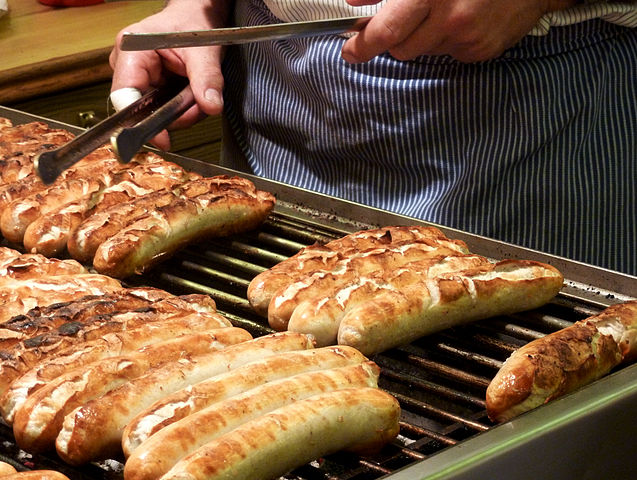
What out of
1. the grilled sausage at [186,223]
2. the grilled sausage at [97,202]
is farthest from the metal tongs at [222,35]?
the grilled sausage at [97,202]

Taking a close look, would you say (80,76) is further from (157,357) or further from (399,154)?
(157,357)

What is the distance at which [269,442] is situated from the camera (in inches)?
60.6

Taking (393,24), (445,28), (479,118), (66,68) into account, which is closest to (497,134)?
(479,118)

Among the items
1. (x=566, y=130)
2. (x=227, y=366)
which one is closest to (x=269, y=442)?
(x=227, y=366)

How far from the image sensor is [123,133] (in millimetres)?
2201

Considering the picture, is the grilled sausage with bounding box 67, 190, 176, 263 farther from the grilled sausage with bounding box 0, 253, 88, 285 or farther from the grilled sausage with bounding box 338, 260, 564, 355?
the grilled sausage with bounding box 338, 260, 564, 355

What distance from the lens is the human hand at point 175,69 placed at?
120 inches

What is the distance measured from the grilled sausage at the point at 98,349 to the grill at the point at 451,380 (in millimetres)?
98

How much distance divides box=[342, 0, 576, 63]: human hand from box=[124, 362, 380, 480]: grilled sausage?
106cm

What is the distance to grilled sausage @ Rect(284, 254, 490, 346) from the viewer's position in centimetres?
199

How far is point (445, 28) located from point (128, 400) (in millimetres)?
1413

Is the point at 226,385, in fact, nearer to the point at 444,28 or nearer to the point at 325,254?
the point at 325,254

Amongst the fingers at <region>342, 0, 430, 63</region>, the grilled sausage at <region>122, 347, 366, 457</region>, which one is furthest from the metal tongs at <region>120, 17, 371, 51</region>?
the grilled sausage at <region>122, 347, 366, 457</region>

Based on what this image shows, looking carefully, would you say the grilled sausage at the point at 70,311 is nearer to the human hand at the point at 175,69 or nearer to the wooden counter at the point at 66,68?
the human hand at the point at 175,69
